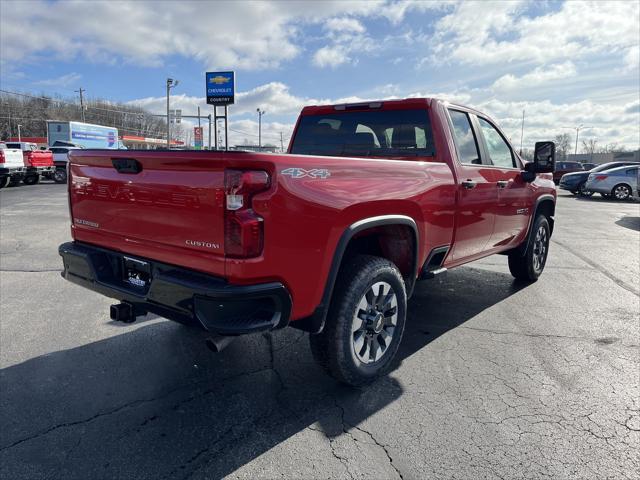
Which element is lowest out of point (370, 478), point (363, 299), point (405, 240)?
point (370, 478)

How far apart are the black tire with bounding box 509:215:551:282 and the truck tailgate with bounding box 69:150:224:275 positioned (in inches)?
182

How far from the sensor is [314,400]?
306cm

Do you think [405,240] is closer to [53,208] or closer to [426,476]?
[426,476]

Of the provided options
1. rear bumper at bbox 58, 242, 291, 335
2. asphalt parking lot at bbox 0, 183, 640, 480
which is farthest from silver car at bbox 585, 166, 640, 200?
rear bumper at bbox 58, 242, 291, 335

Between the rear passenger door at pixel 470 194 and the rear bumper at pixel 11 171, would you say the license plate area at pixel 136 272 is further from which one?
the rear bumper at pixel 11 171

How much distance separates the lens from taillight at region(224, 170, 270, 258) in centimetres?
229

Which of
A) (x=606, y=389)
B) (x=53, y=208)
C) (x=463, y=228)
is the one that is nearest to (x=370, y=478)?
(x=606, y=389)

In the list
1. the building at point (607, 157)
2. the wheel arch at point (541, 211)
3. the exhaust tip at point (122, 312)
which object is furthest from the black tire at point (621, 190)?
the building at point (607, 157)

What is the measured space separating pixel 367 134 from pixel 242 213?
2395 mm

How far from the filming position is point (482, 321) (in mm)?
4652

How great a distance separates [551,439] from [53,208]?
14173 mm

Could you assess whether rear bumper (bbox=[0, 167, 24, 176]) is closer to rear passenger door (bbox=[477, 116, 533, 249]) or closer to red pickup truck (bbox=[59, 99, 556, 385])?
red pickup truck (bbox=[59, 99, 556, 385])

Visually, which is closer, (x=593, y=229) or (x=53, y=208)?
(x=593, y=229)

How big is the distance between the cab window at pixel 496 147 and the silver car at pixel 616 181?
1852cm
